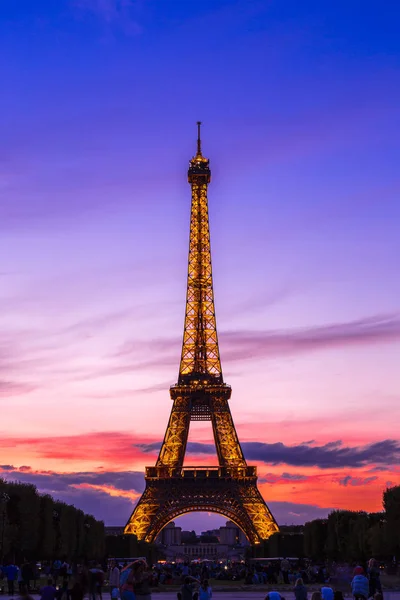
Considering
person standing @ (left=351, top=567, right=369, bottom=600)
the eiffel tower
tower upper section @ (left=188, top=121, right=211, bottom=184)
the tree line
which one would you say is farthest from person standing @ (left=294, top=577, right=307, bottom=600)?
tower upper section @ (left=188, top=121, right=211, bottom=184)

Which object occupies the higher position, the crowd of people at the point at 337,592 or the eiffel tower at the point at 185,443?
the eiffel tower at the point at 185,443

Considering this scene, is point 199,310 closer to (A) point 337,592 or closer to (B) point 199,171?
(B) point 199,171

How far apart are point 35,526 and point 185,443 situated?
1314 inches

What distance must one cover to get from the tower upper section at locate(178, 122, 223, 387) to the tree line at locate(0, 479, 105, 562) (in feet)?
73.2

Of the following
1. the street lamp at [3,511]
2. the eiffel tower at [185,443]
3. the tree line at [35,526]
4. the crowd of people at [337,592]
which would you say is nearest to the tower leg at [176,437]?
the eiffel tower at [185,443]

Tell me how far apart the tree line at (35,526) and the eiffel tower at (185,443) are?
13316mm

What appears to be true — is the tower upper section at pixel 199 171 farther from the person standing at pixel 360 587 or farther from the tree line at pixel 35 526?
the person standing at pixel 360 587

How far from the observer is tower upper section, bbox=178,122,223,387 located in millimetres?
103438

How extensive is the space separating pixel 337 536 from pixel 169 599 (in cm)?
5155

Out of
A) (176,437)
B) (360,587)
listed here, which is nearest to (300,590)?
(360,587)

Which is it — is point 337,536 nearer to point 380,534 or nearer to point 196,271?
point 380,534

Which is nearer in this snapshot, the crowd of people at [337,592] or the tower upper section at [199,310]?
the crowd of people at [337,592]

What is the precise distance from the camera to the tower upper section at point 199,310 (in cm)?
10344

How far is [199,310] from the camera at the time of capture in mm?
103938
